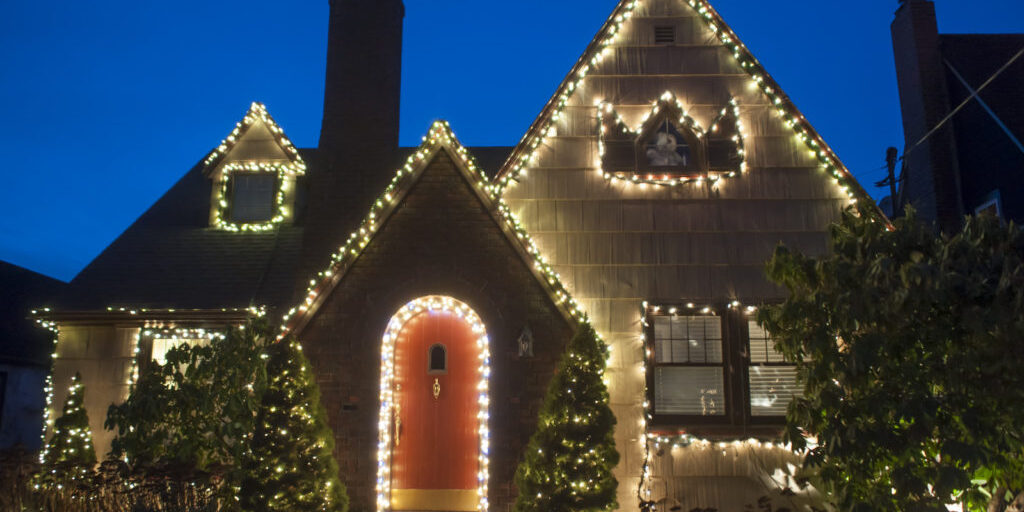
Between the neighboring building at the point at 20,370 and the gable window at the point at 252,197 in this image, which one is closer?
the gable window at the point at 252,197

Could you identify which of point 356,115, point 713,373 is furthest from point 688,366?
point 356,115

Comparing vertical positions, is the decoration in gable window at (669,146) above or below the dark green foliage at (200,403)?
above

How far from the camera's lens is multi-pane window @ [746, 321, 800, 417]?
9.73 metres

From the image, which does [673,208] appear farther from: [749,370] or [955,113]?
[955,113]

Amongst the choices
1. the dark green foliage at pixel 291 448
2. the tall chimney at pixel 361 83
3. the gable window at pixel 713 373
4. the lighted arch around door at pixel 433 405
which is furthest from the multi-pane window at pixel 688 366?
the tall chimney at pixel 361 83

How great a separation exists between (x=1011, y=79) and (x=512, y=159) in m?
10.3

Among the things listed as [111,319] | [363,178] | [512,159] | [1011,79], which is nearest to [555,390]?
[512,159]

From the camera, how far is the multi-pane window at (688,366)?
9789 millimetres

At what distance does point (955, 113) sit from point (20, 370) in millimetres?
21494

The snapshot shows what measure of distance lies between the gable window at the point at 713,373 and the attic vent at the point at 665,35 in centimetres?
410

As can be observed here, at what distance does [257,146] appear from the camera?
13031mm

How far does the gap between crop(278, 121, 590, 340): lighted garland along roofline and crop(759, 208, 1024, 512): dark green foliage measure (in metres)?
3.34

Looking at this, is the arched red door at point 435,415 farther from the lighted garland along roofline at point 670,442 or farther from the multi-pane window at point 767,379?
the multi-pane window at point 767,379

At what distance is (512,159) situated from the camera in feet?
33.8
